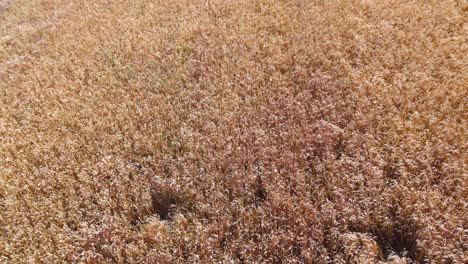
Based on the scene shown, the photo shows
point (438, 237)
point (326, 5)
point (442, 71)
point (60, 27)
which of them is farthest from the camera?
point (60, 27)

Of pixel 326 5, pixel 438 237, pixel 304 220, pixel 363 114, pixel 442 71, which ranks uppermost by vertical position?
pixel 326 5

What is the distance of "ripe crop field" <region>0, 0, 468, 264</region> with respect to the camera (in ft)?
13.1

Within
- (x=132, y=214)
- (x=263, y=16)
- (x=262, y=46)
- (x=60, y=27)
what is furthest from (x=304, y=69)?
(x=60, y=27)

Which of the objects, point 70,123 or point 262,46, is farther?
point 262,46

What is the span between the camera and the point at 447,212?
150 inches

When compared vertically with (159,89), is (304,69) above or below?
above

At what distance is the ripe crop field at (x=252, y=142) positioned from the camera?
3992 millimetres

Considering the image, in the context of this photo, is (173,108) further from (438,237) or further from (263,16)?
(438,237)

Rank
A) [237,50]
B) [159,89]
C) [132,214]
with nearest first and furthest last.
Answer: [132,214] → [159,89] → [237,50]

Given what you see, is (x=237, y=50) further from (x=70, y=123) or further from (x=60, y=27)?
(x=60, y=27)

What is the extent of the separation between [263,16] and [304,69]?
2.86m

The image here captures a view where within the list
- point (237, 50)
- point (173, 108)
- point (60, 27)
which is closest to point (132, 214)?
point (173, 108)

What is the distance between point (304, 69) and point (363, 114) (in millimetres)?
1580

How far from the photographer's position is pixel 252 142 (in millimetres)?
5211
